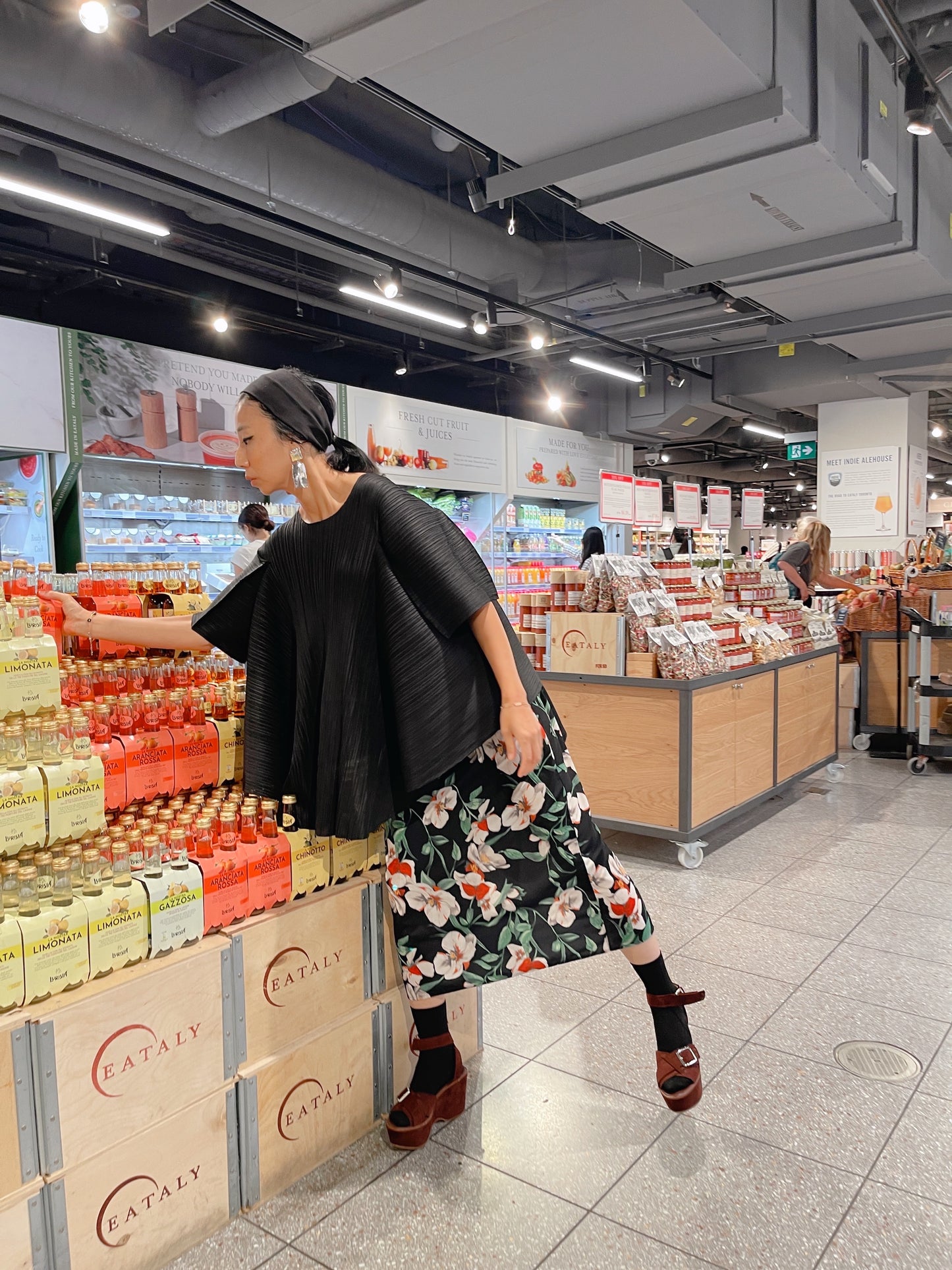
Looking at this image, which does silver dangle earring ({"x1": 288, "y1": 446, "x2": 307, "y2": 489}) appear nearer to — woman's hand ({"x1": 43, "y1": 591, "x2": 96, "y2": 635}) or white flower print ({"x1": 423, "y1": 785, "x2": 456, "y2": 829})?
woman's hand ({"x1": 43, "y1": 591, "x2": 96, "y2": 635})

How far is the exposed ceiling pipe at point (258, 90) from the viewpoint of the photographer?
14.3 ft

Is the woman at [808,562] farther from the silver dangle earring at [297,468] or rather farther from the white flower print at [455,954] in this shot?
the silver dangle earring at [297,468]

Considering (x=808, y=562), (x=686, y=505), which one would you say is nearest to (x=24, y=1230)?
(x=808, y=562)

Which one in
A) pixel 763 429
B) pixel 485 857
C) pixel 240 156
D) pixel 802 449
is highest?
pixel 240 156

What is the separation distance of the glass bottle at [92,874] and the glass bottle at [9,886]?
0.12m

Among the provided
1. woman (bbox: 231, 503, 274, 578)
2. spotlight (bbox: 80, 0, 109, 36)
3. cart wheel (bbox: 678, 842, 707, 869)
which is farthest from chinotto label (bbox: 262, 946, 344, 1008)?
spotlight (bbox: 80, 0, 109, 36)

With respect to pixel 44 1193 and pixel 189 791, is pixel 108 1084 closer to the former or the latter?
pixel 44 1193

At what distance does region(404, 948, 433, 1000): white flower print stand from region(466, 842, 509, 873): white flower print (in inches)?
9.9

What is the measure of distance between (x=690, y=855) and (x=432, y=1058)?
222cm

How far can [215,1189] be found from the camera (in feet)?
6.02

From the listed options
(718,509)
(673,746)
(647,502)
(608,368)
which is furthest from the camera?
(718,509)

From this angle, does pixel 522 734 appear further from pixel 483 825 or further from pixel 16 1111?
pixel 16 1111

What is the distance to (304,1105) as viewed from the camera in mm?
2010

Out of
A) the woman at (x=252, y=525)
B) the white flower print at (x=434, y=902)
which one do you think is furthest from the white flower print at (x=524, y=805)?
the woman at (x=252, y=525)
